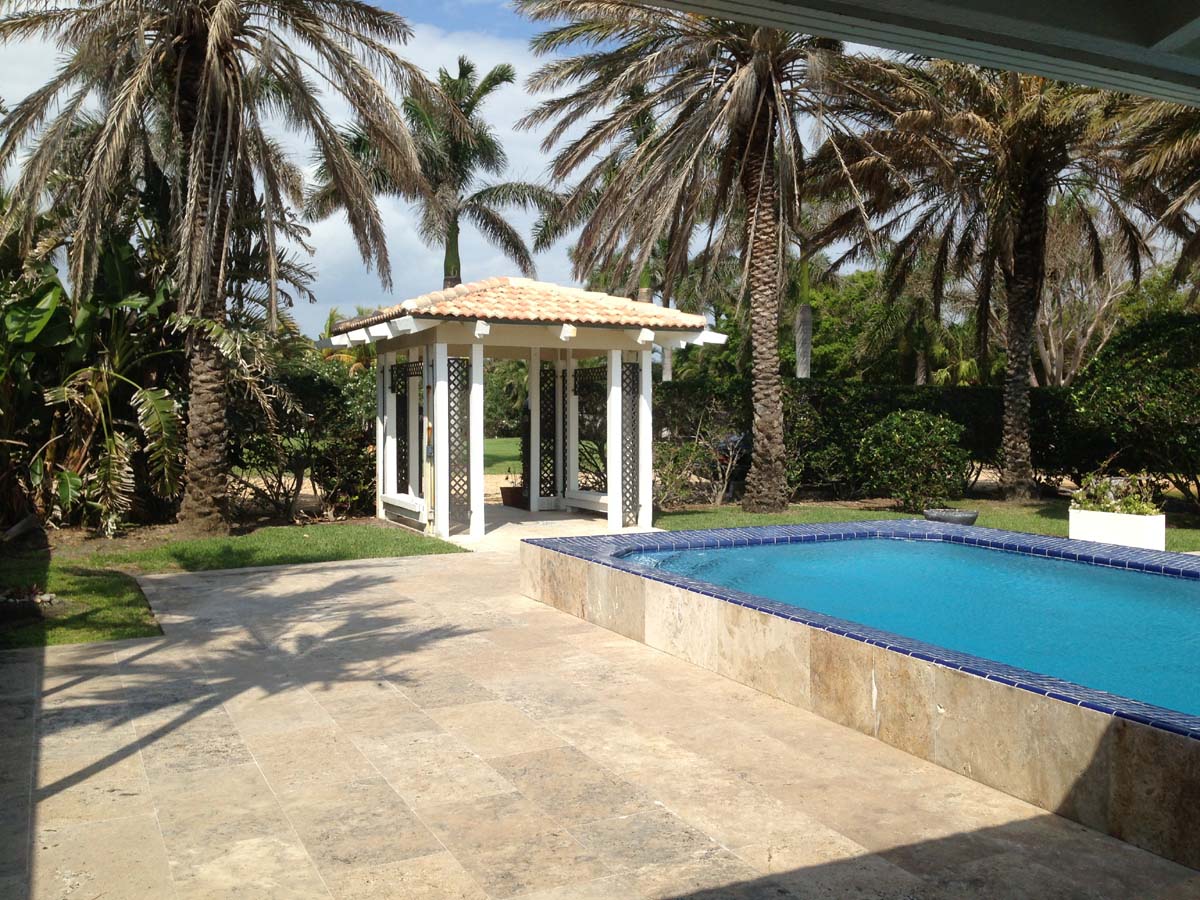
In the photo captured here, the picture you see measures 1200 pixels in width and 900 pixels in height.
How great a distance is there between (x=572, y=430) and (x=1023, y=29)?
1368cm

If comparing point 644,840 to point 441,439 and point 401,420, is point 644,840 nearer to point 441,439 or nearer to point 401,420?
point 441,439

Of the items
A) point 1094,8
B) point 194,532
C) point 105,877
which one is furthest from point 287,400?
point 1094,8

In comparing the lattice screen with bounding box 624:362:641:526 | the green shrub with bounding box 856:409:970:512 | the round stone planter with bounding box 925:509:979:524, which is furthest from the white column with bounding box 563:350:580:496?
the round stone planter with bounding box 925:509:979:524

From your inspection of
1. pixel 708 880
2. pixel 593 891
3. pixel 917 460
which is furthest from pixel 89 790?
pixel 917 460

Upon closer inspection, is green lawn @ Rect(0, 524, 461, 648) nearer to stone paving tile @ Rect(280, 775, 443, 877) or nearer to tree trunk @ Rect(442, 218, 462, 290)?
stone paving tile @ Rect(280, 775, 443, 877)

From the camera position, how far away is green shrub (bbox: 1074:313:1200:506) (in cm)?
1570

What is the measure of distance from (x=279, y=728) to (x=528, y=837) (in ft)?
7.43

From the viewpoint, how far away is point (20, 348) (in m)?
13.9

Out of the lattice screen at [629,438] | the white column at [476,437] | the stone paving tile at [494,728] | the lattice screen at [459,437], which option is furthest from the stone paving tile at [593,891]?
the lattice screen at [629,438]

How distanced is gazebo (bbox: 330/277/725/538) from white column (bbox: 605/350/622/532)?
0.02m

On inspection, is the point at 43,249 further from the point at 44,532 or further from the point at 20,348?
the point at 44,532

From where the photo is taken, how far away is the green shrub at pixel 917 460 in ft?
59.2

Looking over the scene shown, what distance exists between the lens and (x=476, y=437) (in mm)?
14797

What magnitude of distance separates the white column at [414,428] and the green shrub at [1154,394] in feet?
35.7
